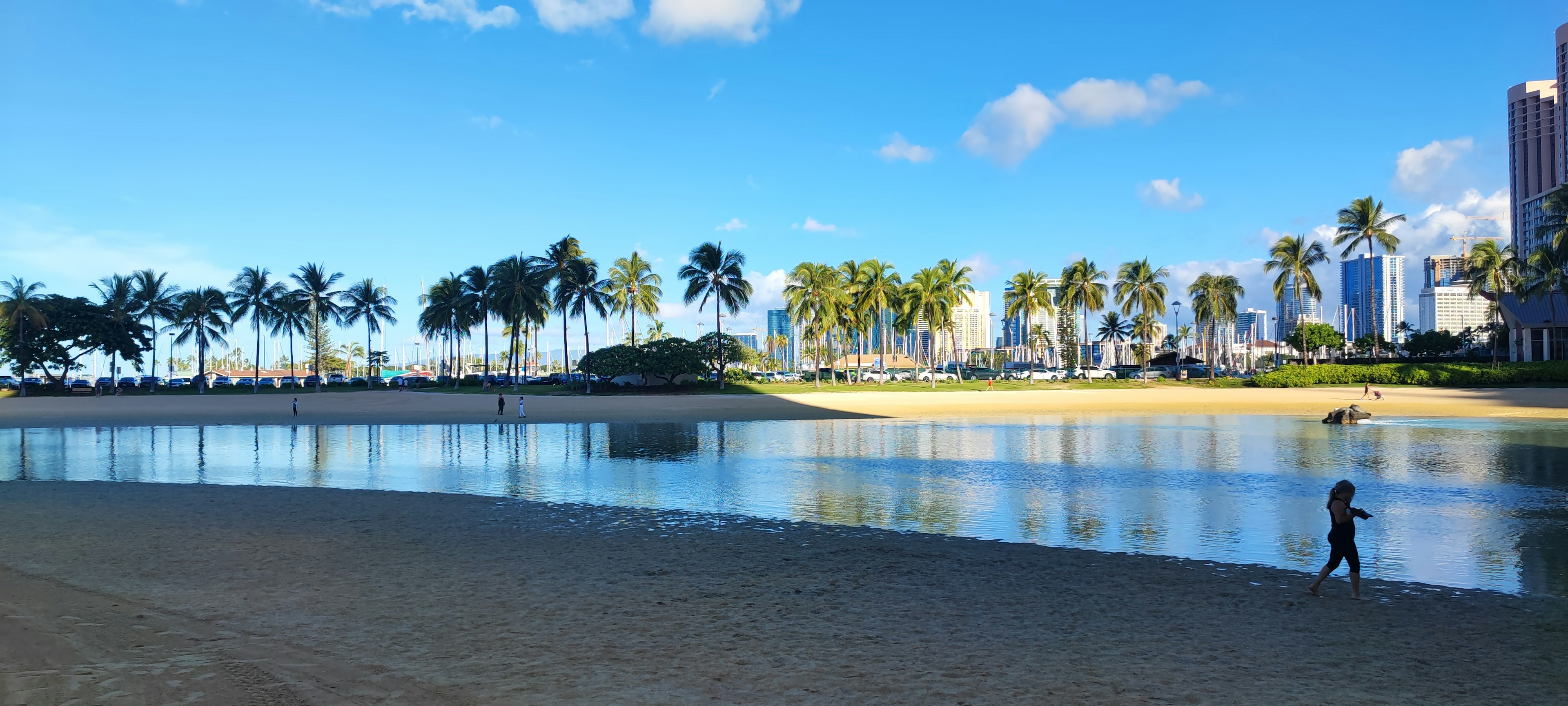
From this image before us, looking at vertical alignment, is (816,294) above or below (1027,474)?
above

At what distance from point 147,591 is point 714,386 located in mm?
55393

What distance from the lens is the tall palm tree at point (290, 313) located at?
78500 millimetres

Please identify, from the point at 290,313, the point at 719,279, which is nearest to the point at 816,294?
the point at 719,279

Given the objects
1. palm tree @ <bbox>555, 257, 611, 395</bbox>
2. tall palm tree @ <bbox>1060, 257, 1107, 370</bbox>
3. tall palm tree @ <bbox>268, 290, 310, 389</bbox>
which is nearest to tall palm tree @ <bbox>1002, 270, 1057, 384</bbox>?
tall palm tree @ <bbox>1060, 257, 1107, 370</bbox>

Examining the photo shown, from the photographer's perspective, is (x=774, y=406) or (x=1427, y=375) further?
(x=1427, y=375)

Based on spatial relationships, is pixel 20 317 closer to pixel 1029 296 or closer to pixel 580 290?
pixel 580 290

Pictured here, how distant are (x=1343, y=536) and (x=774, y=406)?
38872 mm

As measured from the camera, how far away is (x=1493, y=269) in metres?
64.9

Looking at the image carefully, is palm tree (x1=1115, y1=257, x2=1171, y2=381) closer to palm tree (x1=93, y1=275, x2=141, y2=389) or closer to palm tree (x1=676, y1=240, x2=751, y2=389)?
palm tree (x1=676, y1=240, x2=751, y2=389)

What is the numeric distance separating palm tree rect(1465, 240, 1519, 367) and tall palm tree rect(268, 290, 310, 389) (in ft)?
328

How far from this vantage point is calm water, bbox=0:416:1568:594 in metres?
11.1

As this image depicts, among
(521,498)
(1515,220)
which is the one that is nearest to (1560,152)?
(1515,220)

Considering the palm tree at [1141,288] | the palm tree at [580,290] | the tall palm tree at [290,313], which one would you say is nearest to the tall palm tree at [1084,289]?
Answer: the palm tree at [1141,288]

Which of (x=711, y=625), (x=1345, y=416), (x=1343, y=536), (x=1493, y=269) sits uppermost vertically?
(x=1493, y=269)
